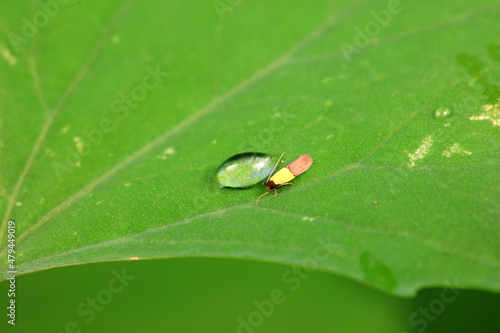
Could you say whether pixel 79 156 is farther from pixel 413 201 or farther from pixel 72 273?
pixel 413 201

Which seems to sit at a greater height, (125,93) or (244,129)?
(125,93)

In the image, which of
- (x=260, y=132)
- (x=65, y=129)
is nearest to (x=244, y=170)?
(x=260, y=132)

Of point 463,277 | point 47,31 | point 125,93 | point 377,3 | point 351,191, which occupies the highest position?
point 47,31

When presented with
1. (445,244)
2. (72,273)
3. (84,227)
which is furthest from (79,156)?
(445,244)

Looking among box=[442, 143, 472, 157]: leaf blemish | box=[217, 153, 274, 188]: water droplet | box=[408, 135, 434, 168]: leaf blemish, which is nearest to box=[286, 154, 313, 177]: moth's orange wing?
box=[217, 153, 274, 188]: water droplet

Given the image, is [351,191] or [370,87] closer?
[351,191]

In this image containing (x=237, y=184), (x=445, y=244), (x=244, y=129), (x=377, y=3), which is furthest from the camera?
(x=377, y=3)

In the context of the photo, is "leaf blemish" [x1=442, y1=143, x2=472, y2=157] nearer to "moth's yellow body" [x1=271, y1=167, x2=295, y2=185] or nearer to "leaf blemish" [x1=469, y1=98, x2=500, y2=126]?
"leaf blemish" [x1=469, y1=98, x2=500, y2=126]
